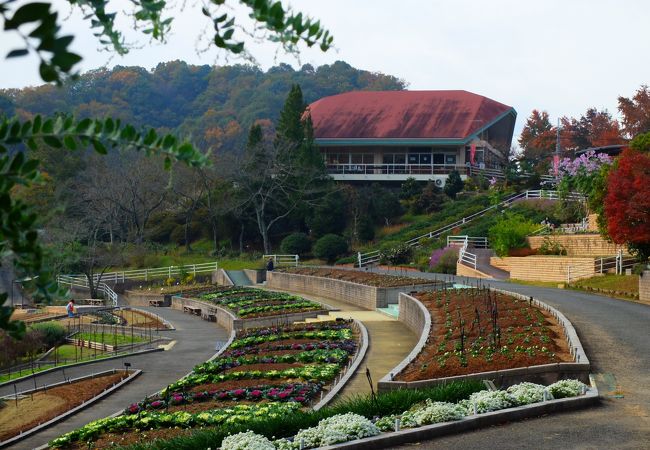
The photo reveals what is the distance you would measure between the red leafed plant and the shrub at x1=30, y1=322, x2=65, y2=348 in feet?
64.5

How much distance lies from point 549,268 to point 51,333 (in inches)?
833

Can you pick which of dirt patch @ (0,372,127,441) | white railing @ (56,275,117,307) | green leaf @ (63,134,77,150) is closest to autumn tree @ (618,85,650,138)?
white railing @ (56,275,117,307)

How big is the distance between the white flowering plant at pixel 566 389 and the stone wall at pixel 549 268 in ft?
80.6

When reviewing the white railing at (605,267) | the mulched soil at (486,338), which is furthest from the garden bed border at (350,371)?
the white railing at (605,267)

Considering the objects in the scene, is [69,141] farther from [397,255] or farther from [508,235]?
[397,255]

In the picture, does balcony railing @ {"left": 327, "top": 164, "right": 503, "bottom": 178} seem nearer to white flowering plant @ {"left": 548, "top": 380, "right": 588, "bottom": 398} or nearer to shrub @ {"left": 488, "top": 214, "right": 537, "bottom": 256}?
shrub @ {"left": 488, "top": 214, "right": 537, "bottom": 256}

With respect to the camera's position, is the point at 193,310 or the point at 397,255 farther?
the point at 397,255

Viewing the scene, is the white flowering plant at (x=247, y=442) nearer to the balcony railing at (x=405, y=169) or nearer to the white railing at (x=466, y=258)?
the white railing at (x=466, y=258)

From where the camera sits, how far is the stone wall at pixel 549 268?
131 ft

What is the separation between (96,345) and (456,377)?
18392mm

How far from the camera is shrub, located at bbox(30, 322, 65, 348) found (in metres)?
32.6

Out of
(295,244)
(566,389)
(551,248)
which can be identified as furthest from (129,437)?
(295,244)

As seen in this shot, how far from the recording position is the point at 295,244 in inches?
2234

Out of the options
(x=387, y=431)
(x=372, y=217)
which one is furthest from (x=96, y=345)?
(x=372, y=217)
